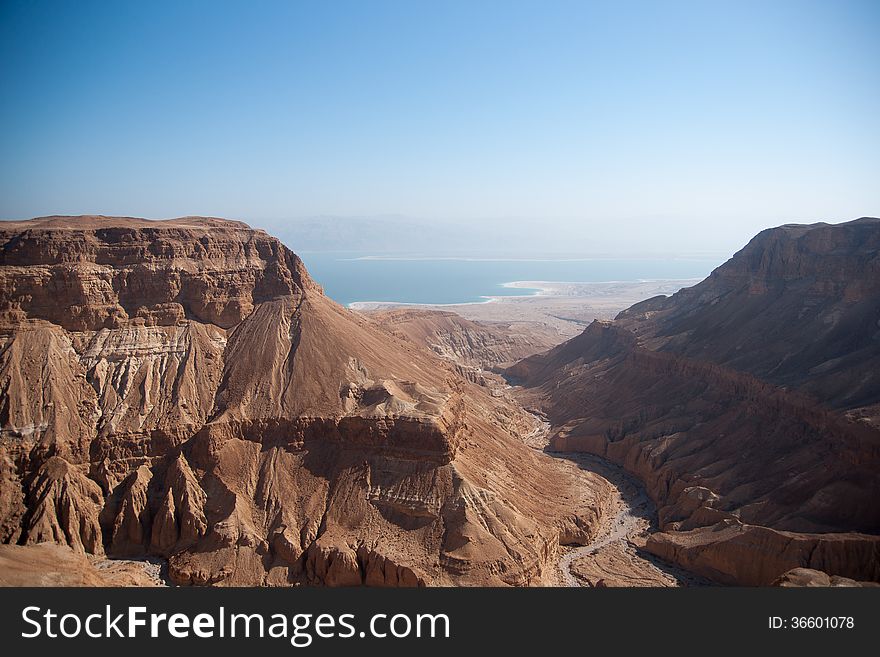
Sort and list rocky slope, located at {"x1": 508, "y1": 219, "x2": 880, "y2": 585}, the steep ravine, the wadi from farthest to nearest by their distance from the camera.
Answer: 1. the steep ravine
2. rocky slope, located at {"x1": 508, "y1": 219, "x2": 880, "y2": 585}
3. the wadi

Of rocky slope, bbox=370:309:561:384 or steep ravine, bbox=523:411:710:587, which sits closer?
steep ravine, bbox=523:411:710:587

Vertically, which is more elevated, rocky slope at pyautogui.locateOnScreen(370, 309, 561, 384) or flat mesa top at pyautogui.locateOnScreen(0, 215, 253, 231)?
flat mesa top at pyautogui.locateOnScreen(0, 215, 253, 231)

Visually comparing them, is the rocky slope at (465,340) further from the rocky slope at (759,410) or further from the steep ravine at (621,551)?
the steep ravine at (621,551)

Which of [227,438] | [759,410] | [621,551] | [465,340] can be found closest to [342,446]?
[227,438]

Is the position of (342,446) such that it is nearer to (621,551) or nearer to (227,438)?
(227,438)

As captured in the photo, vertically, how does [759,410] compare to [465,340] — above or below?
above

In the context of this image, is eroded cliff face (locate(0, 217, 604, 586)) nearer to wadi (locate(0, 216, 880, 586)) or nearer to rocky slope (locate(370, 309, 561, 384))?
wadi (locate(0, 216, 880, 586))

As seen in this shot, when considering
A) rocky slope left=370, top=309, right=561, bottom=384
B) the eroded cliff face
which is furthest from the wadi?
rocky slope left=370, top=309, right=561, bottom=384
